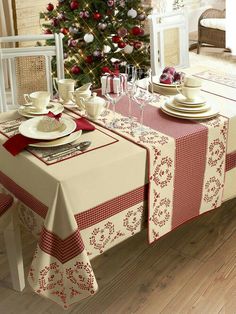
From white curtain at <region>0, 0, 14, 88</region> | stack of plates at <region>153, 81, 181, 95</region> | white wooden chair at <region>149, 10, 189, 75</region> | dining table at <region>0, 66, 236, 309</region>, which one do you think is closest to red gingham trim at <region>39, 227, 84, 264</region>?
dining table at <region>0, 66, 236, 309</region>

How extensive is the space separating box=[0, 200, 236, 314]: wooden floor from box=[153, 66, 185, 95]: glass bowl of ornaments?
0.77m

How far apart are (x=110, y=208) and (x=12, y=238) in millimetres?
491

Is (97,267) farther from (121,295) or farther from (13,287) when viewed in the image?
(13,287)

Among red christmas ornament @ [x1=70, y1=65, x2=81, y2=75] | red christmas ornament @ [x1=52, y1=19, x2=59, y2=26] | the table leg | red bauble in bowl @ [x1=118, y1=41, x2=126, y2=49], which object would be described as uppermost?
red christmas ornament @ [x1=52, y1=19, x2=59, y2=26]

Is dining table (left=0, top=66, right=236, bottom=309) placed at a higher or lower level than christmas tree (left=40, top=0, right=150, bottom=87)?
lower

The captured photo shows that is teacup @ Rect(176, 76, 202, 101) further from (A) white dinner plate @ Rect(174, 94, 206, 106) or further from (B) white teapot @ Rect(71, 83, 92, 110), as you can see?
(B) white teapot @ Rect(71, 83, 92, 110)

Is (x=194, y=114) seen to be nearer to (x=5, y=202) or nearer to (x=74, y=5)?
(x=5, y=202)

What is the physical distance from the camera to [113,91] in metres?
2.04

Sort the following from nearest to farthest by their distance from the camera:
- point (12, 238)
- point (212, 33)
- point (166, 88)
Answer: point (12, 238) → point (166, 88) → point (212, 33)

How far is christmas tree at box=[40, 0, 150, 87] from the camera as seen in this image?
3.56 m

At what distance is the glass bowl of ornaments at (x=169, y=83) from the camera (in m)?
2.29

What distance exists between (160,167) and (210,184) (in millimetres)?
350

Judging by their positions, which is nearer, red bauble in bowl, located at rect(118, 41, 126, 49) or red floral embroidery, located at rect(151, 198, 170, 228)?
red floral embroidery, located at rect(151, 198, 170, 228)

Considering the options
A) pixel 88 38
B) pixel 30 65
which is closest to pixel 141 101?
pixel 30 65
